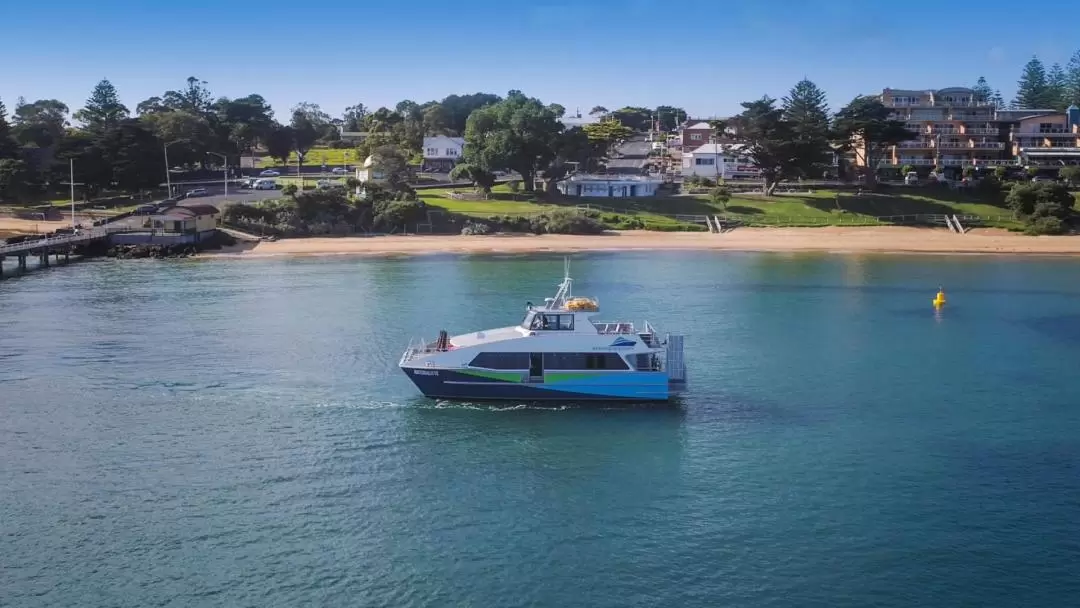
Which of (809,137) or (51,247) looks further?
(809,137)

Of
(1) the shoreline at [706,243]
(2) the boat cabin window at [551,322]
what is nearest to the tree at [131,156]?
(1) the shoreline at [706,243]

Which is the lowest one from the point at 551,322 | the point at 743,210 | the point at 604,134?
the point at 551,322

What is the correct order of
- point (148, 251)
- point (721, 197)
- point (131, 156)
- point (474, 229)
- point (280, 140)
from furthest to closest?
1. point (280, 140)
2. point (131, 156)
3. point (721, 197)
4. point (474, 229)
5. point (148, 251)

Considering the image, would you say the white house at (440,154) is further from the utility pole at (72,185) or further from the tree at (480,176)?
the utility pole at (72,185)

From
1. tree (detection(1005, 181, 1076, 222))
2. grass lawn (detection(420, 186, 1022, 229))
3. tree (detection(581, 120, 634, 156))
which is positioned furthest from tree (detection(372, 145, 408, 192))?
tree (detection(1005, 181, 1076, 222))

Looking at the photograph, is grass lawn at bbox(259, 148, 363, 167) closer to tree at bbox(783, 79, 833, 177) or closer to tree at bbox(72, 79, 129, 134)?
tree at bbox(72, 79, 129, 134)

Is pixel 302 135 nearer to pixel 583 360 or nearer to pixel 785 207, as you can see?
pixel 785 207

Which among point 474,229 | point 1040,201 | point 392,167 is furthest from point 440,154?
point 1040,201
